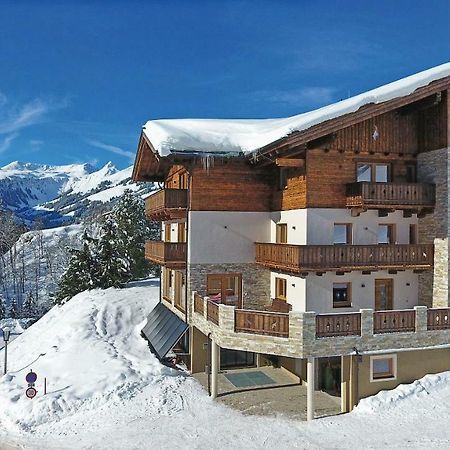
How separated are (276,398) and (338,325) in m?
4.05

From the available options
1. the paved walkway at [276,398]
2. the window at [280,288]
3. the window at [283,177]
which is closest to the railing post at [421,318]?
the paved walkway at [276,398]

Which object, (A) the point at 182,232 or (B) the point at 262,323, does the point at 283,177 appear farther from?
(B) the point at 262,323

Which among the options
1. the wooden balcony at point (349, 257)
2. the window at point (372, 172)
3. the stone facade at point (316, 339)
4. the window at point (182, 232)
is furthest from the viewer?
the window at point (182, 232)

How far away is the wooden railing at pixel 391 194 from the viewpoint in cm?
1712

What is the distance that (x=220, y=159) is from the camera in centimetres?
1961

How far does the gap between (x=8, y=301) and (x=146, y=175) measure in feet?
181

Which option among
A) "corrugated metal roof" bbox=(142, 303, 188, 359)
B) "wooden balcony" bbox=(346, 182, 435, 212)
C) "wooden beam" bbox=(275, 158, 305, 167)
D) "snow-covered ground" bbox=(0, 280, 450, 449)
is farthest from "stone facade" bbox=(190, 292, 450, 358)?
"wooden beam" bbox=(275, 158, 305, 167)

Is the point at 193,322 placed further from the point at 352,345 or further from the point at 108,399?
the point at 352,345

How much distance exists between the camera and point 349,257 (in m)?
17.1

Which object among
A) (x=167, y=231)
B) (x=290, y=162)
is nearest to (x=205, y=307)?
(x=290, y=162)

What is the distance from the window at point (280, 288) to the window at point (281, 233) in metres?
1.69

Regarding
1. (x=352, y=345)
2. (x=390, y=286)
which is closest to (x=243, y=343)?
(x=352, y=345)

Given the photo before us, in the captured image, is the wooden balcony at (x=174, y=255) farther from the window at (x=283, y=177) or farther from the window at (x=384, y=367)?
the window at (x=384, y=367)

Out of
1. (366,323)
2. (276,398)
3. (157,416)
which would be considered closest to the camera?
(157,416)
